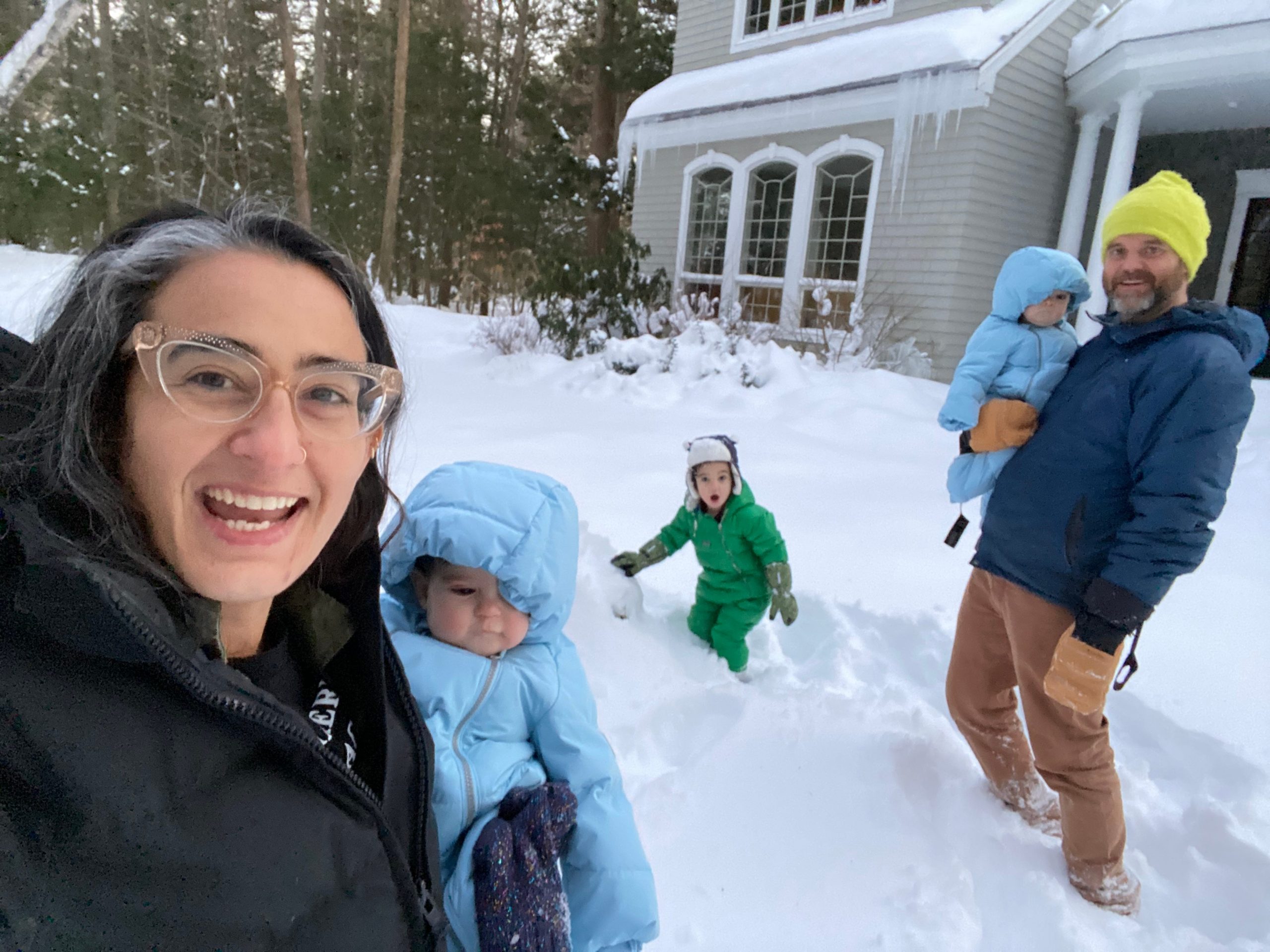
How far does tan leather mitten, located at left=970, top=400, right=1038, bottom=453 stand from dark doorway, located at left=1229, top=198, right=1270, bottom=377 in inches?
406

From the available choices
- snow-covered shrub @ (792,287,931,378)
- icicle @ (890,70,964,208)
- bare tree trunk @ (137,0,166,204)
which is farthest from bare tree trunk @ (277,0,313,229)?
icicle @ (890,70,964,208)

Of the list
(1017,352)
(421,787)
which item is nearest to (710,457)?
(1017,352)

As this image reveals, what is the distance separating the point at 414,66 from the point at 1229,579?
23.4 m

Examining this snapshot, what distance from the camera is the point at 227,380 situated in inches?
36.1

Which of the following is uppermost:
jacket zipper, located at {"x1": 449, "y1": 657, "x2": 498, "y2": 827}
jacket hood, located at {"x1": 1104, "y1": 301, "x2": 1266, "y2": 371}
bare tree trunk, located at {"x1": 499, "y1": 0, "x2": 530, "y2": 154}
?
bare tree trunk, located at {"x1": 499, "y1": 0, "x2": 530, "y2": 154}

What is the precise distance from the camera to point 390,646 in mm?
1262

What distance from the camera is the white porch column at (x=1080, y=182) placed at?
31.2 ft

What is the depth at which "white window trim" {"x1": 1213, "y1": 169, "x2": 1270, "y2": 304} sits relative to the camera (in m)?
9.70

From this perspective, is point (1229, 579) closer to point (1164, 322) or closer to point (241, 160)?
point (1164, 322)

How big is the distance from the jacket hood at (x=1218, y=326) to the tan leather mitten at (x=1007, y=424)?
362 mm

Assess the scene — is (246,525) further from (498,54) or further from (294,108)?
(498,54)

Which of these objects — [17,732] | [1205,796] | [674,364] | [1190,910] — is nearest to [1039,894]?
[1190,910]

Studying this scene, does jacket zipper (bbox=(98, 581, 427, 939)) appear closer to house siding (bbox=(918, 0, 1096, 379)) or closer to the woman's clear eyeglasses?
the woman's clear eyeglasses

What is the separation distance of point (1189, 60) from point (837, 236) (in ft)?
14.6
